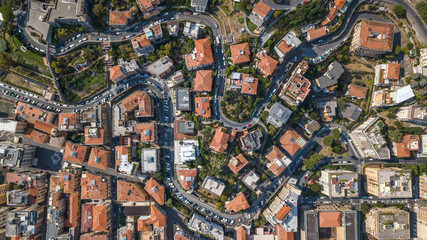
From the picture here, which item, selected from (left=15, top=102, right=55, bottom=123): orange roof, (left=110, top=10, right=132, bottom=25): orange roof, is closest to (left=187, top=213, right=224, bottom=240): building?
(left=15, top=102, right=55, bottom=123): orange roof

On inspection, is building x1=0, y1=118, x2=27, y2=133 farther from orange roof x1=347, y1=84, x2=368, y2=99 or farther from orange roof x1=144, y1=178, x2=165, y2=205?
orange roof x1=347, y1=84, x2=368, y2=99

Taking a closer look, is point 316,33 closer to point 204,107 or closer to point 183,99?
point 204,107

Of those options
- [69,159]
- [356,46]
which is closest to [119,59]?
[69,159]

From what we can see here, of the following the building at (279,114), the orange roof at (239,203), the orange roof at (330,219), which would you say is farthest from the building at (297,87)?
the orange roof at (330,219)

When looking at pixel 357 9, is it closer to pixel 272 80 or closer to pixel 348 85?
pixel 348 85

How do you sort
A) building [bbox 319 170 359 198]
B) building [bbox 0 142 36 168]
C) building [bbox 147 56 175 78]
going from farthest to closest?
building [bbox 147 56 175 78]
building [bbox 319 170 359 198]
building [bbox 0 142 36 168]

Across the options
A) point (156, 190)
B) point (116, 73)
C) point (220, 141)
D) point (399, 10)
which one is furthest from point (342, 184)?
point (116, 73)
